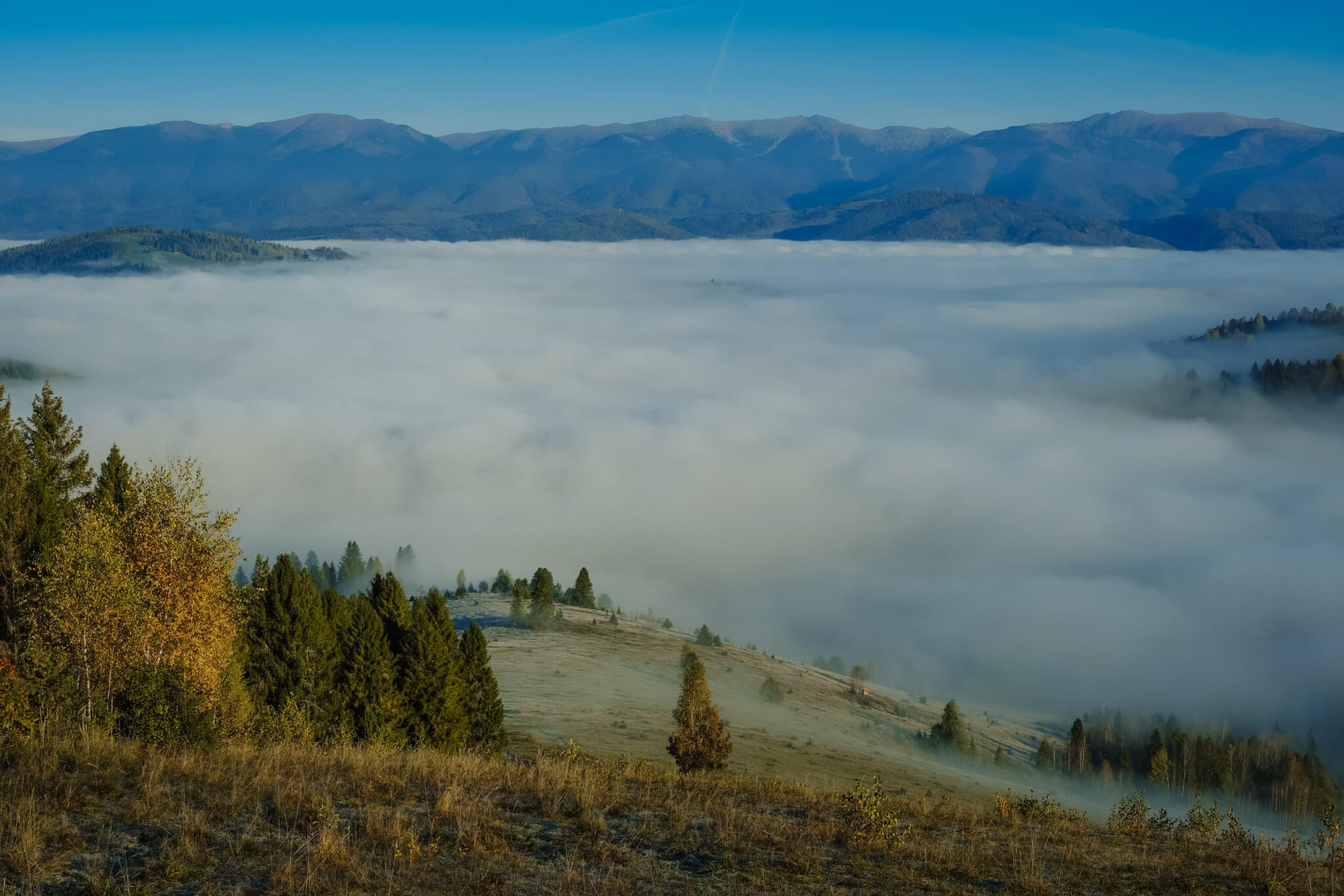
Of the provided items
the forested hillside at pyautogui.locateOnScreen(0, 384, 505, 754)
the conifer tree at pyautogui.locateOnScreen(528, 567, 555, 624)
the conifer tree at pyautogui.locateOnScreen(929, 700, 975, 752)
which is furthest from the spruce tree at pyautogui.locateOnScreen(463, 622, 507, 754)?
the conifer tree at pyautogui.locateOnScreen(929, 700, 975, 752)

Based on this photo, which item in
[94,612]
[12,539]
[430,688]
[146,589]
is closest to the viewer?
[94,612]

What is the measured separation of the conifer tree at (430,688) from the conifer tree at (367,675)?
0.77 meters

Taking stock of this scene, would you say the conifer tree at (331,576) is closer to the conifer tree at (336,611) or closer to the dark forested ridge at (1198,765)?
the dark forested ridge at (1198,765)

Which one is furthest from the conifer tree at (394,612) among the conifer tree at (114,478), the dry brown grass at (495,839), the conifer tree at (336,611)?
the dry brown grass at (495,839)

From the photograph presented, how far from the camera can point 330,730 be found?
36.2 meters

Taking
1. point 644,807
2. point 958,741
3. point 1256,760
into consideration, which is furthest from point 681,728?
point 1256,760

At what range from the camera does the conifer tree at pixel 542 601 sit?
8500 centimetres

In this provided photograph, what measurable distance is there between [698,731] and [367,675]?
51.8 feet

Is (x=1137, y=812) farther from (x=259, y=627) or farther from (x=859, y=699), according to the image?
(x=859, y=699)

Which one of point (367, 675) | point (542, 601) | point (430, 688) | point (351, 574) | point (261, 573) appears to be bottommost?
point (351, 574)

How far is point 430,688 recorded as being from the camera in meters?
43.5

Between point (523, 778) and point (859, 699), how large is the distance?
3190 inches

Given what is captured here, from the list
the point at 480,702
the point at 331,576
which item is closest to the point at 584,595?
the point at 480,702

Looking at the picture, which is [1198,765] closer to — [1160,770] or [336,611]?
[1160,770]
